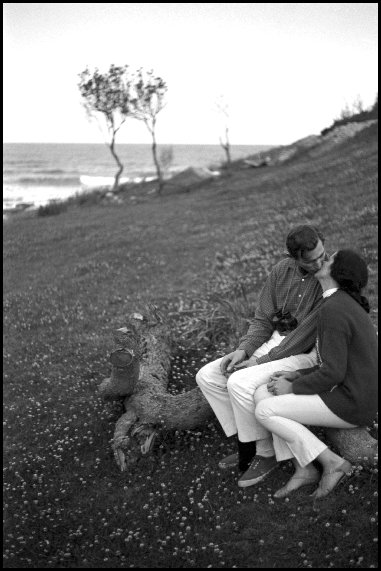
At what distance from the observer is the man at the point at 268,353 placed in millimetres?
5293

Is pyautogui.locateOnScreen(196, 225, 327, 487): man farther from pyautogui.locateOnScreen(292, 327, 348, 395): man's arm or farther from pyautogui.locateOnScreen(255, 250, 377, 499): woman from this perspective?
pyautogui.locateOnScreen(292, 327, 348, 395): man's arm

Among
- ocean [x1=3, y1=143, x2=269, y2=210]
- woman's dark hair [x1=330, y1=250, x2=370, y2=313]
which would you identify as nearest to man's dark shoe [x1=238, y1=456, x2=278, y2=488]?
woman's dark hair [x1=330, y1=250, x2=370, y2=313]

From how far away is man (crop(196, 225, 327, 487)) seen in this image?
529cm

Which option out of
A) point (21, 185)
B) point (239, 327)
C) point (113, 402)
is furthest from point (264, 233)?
point (21, 185)

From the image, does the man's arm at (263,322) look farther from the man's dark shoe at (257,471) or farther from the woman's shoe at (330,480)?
the woman's shoe at (330,480)

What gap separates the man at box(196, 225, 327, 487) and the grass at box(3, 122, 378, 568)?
1.10ft

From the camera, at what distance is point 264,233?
16.3 meters

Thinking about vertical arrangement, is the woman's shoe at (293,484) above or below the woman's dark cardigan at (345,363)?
below

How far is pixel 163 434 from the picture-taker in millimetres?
6547

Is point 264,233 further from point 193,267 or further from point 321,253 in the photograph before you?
point 321,253

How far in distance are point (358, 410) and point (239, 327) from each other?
3.93m

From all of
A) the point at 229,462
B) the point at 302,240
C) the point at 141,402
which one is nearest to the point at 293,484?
the point at 229,462

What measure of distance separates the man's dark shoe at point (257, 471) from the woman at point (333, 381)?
46cm

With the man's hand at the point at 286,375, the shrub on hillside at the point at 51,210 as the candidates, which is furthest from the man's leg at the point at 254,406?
the shrub on hillside at the point at 51,210
